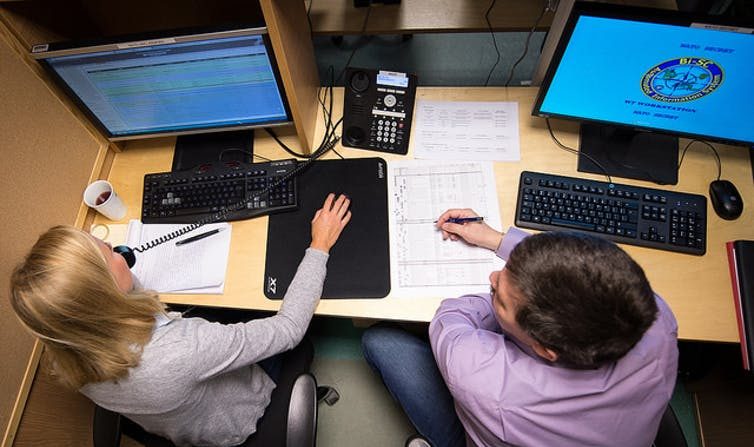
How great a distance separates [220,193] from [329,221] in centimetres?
32

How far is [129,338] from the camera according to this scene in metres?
0.77

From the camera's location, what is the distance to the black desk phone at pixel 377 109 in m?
1.20

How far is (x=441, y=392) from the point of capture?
3.58 ft

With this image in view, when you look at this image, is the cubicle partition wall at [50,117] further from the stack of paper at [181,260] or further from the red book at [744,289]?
the red book at [744,289]

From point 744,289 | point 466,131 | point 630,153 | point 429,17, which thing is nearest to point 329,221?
point 466,131

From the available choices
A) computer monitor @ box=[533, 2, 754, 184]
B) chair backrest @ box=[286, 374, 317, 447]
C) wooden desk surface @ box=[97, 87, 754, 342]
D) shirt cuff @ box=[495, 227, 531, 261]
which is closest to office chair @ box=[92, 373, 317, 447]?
chair backrest @ box=[286, 374, 317, 447]

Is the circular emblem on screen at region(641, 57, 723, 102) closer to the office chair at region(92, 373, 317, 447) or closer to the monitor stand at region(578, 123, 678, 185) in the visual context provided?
the monitor stand at region(578, 123, 678, 185)

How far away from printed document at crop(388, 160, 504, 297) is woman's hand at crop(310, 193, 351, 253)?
12cm

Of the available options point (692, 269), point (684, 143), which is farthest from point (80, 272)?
point (684, 143)

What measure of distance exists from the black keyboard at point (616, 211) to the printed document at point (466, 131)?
0.14m

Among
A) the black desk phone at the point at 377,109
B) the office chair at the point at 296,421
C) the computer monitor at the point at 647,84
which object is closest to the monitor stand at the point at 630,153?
the computer monitor at the point at 647,84

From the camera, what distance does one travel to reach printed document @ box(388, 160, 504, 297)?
1.03 metres

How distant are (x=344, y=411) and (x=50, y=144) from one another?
1.22m

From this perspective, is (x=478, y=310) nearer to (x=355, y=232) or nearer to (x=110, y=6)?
(x=355, y=232)
